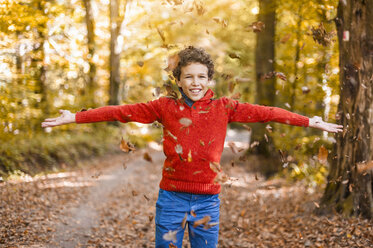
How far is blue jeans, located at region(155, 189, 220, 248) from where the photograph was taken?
104 inches

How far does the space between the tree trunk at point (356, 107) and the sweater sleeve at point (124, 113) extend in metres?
2.57

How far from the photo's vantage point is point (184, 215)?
8.79ft

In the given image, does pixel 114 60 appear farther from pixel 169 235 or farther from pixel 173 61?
pixel 169 235

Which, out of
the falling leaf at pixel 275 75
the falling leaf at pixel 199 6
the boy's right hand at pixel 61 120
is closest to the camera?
the boy's right hand at pixel 61 120

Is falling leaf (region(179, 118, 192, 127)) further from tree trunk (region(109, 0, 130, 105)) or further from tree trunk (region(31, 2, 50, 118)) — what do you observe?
tree trunk (region(109, 0, 130, 105))

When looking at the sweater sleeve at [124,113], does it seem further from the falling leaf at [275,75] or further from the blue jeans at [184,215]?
the falling leaf at [275,75]

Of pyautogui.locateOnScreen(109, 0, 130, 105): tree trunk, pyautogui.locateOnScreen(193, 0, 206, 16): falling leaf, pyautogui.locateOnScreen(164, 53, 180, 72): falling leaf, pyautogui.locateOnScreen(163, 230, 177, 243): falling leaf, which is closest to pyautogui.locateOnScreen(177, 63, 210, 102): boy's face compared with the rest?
pyautogui.locateOnScreen(164, 53, 180, 72): falling leaf

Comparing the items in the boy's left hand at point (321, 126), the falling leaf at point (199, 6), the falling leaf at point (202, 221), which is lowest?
the falling leaf at point (202, 221)

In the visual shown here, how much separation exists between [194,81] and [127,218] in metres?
3.66

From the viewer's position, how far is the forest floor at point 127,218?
406cm

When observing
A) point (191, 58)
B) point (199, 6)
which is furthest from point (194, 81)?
point (199, 6)

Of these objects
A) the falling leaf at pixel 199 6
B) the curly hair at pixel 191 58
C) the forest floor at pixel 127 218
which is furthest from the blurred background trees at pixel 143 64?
the forest floor at pixel 127 218

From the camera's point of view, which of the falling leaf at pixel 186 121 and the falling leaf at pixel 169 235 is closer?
the falling leaf at pixel 169 235

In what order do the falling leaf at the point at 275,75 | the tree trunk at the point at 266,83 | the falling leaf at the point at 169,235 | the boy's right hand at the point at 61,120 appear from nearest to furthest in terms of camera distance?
the falling leaf at the point at 169,235 → the boy's right hand at the point at 61,120 → the falling leaf at the point at 275,75 → the tree trunk at the point at 266,83
